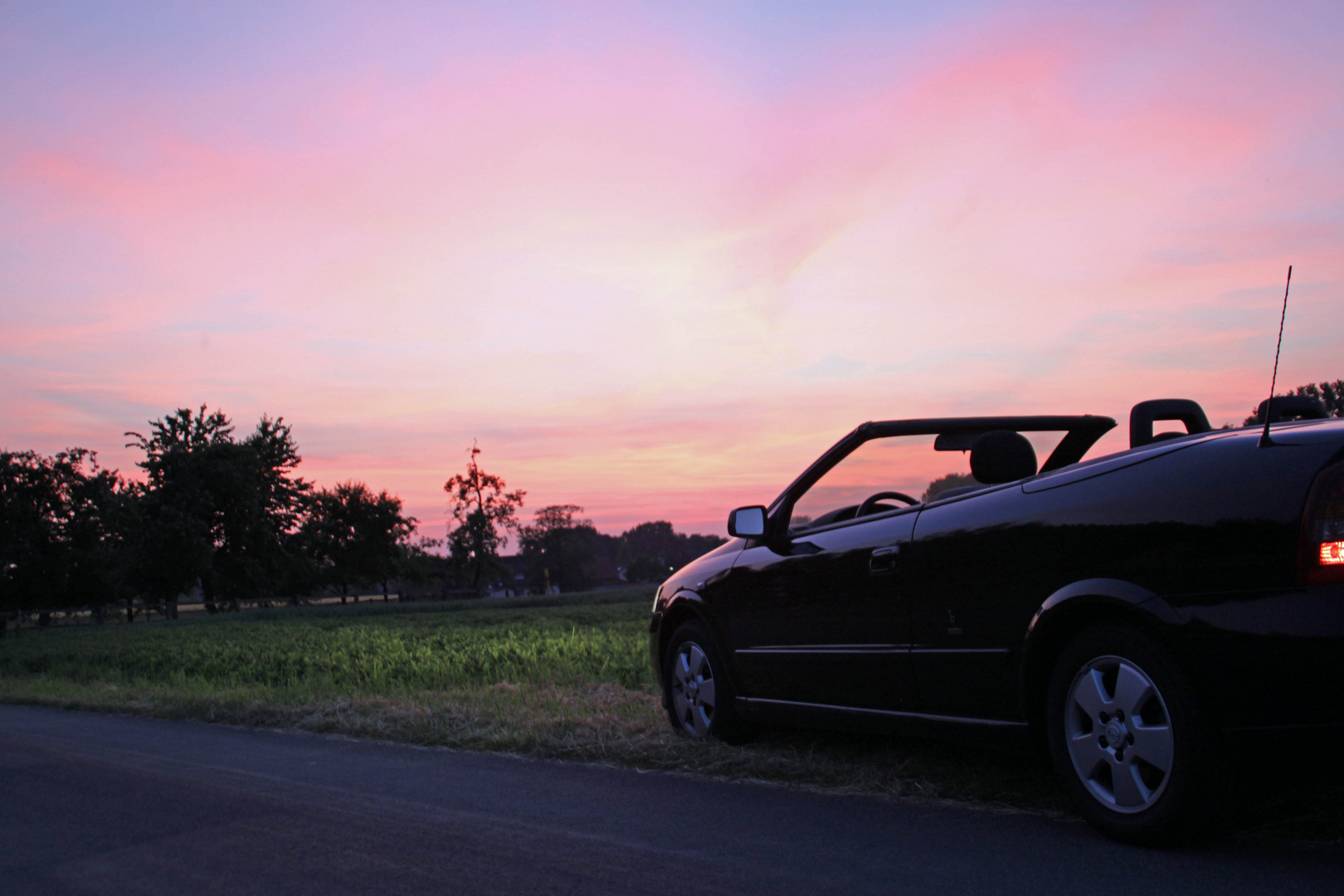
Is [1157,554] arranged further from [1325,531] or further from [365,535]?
[365,535]

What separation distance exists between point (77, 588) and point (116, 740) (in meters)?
70.4

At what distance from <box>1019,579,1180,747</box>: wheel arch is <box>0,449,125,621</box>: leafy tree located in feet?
230

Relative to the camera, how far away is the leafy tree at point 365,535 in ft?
298

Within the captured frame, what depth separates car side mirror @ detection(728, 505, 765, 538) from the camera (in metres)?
6.02

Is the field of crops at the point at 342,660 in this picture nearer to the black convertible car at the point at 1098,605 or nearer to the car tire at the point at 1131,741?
the black convertible car at the point at 1098,605

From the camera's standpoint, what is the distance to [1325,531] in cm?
327

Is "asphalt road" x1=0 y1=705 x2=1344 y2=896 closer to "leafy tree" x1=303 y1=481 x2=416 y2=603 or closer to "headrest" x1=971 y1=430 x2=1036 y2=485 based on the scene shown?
"headrest" x1=971 y1=430 x2=1036 y2=485

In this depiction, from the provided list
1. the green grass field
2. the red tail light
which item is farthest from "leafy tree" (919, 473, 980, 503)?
the red tail light

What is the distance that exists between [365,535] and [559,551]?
116ft

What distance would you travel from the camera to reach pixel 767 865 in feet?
12.8

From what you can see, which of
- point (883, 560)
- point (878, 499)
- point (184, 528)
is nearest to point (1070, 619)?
point (883, 560)

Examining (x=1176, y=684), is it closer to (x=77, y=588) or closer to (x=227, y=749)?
(x=227, y=749)

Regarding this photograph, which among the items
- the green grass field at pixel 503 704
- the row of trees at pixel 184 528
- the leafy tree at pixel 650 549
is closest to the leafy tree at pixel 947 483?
the green grass field at pixel 503 704

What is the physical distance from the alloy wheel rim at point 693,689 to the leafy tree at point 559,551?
116104mm
